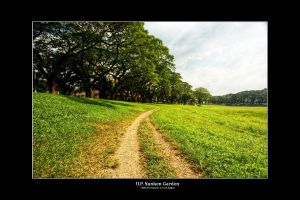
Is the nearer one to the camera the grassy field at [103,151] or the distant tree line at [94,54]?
the grassy field at [103,151]

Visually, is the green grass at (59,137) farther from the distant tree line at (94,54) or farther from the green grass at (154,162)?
the distant tree line at (94,54)

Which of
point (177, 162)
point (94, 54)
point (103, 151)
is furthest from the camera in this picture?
point (94, 54)

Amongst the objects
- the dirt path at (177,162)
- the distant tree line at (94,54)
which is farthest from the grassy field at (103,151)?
the distant tree line at (94,54)

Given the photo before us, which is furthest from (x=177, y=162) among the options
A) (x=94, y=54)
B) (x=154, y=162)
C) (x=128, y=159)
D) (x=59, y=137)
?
(x=94, y=54)

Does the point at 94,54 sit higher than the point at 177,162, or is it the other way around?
the point at 94,54

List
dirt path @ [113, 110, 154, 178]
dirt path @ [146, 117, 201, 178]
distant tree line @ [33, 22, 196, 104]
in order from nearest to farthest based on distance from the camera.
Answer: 1. dirt path @ [113, 110, 154, 178]
2. dirt path @ [146, 117, 201, 178]
3. distant tree line @ [33, 22, 196, 104]

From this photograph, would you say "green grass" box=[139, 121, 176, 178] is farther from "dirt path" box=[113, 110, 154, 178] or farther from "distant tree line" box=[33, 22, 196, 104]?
"distant tree line" box=[33, 22, 196, 104]

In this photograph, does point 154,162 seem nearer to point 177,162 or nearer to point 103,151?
point 177,162

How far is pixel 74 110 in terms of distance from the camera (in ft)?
47.8

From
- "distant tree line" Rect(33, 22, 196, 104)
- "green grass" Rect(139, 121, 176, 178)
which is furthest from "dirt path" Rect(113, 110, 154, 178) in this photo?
"distant tree line" Rect(33, 22, 196, 104)
